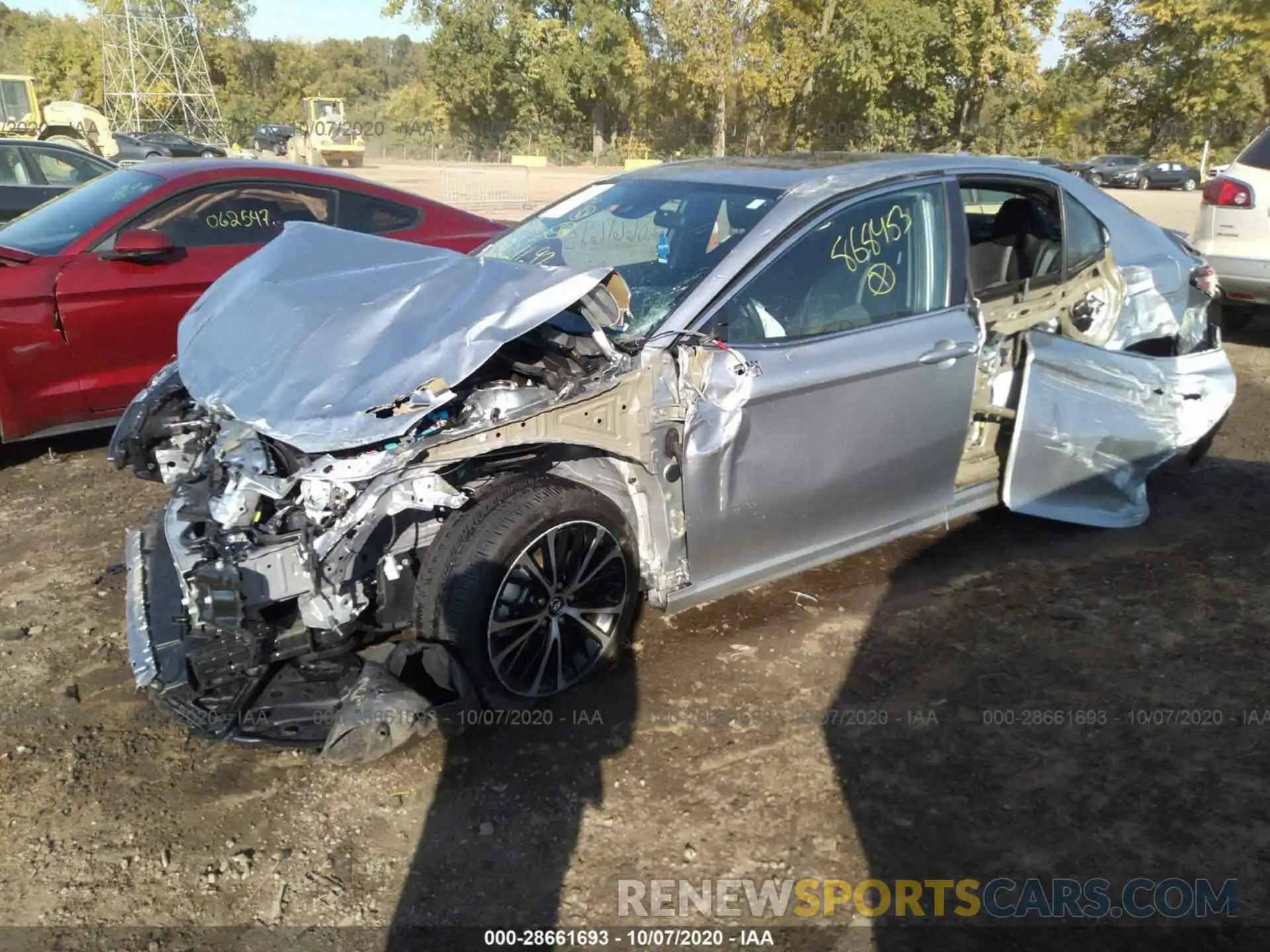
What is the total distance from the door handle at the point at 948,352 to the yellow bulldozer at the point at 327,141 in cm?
3953

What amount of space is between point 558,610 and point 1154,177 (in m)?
36.0

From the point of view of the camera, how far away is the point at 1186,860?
8.66ft

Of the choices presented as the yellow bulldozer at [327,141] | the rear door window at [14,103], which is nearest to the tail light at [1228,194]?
the rear door window at [14,103]

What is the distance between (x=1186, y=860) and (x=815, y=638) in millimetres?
1450

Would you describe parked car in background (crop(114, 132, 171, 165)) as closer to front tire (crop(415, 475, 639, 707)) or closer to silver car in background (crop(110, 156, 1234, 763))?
silver car in background (crop(110, 156, 1234, 763))

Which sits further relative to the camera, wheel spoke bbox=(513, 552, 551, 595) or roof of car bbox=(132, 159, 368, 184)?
roof of car bbox=(132, 159, 368, 184)

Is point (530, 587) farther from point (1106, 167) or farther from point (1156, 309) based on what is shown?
point (1106, 167)

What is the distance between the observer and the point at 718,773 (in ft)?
9.91

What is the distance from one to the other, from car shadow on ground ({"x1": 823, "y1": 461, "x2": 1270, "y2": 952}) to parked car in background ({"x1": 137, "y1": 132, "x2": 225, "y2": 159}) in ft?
104

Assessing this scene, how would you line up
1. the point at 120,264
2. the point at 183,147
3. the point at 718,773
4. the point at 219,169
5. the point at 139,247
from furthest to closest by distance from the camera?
1. the point at 183,147
2. the point at 219,169
3. the point at 120,264
4. the point at 139,247
5. the point at 718,773

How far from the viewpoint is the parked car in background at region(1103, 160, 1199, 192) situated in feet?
106

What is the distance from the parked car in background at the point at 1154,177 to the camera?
32.4 m

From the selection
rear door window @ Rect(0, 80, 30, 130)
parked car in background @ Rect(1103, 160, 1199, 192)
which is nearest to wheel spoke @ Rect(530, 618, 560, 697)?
rear door window @ Rect(0, 80, 30, 130)

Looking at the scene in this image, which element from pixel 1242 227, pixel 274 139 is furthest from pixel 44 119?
pixel 1242 227
